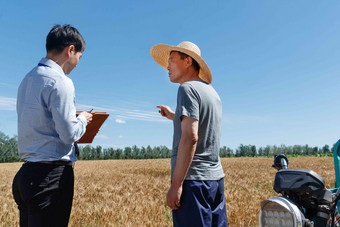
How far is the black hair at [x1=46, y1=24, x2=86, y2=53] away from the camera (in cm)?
229

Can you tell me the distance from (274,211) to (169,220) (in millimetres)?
3847

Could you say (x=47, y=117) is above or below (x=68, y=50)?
below

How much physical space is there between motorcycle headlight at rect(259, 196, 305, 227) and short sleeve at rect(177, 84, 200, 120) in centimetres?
91

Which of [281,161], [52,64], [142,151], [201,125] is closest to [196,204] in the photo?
[201,125]

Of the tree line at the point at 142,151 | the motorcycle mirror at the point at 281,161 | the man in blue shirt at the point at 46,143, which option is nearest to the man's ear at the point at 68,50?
the man in blue shirt at the point at 46,143

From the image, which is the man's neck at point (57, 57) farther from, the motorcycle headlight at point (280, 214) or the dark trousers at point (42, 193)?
the motorcycle headlight at point (280, 214)

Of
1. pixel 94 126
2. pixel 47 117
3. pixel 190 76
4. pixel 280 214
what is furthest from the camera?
pixel 94 126

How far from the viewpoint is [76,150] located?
2.43 meters

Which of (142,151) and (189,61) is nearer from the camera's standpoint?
(189,61)

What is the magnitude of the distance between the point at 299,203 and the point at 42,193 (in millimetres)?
1708

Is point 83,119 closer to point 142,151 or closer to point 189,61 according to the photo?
point 189,61

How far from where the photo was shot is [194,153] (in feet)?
7.07

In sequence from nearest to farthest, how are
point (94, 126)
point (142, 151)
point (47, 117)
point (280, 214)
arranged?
point (280, 214), point (47, 117), point (94, 126), point (142, 151)

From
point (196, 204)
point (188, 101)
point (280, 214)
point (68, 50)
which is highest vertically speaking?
point (68, 50)
